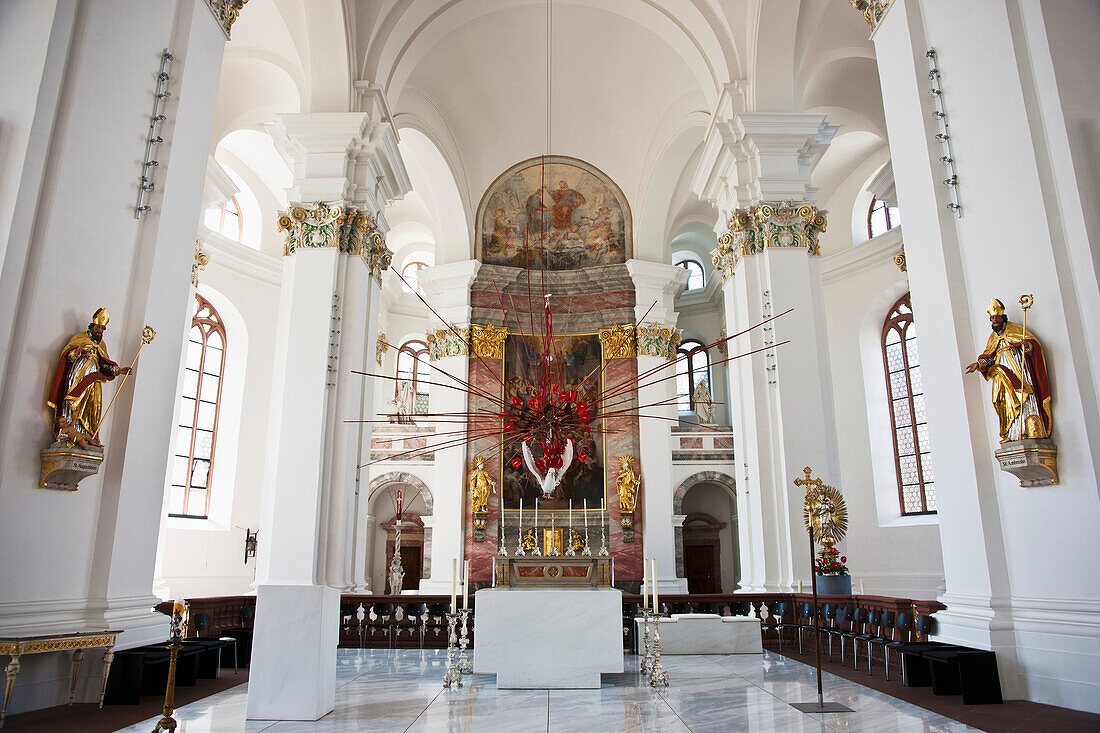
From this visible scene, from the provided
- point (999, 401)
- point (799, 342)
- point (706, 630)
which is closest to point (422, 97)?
point (799, 342)

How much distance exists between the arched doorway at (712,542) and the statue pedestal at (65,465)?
49.3 feet

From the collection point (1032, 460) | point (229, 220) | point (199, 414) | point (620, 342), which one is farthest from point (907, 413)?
point (229, 220)

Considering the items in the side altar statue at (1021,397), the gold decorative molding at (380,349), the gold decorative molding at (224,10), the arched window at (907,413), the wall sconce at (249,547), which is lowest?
the wall sconce at (249,547)

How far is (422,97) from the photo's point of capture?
1561 cm

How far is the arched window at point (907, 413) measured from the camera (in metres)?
15.6

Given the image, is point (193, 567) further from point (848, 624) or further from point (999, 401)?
point (999, 401)

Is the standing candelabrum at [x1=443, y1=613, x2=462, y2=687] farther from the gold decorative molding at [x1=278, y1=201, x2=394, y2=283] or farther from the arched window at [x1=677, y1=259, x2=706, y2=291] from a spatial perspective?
A: the arched window at [x1=677, y1=259, x2=706, y2=291]

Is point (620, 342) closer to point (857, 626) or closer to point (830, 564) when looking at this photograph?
point (830, 564)

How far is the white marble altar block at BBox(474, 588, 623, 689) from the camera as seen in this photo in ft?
21.9

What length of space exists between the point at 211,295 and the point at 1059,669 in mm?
16210

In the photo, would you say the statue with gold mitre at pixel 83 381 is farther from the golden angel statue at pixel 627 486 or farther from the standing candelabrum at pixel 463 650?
the golden angel statue at pixel 627 486

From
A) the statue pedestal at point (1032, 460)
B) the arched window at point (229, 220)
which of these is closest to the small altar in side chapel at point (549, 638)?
the statue pedestal at point (1032, 460)

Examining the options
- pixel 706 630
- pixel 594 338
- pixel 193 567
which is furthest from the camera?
pixel 594 338

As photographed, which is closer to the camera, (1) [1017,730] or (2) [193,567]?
(1) [1017,730]
